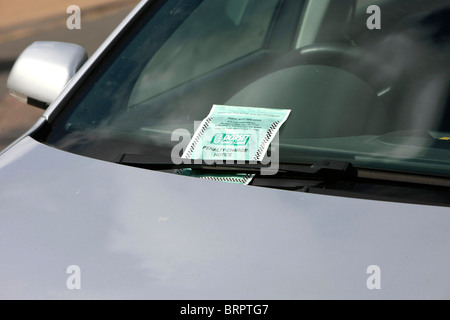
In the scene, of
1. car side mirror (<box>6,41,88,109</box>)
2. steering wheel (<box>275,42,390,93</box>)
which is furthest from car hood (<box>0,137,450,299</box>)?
car side mirror (<box>6,41,88,109</box>)

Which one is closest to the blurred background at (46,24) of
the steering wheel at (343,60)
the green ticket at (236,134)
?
the steering wheel at (343,60)

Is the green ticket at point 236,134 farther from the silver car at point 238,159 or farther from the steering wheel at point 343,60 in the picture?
the steering wheel at point 343,60

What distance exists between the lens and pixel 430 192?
Answer: 2.00 m

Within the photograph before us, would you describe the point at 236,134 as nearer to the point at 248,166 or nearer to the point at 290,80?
the point at 248,166

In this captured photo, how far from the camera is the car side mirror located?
2.72 meters

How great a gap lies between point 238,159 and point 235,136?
3.1 inches

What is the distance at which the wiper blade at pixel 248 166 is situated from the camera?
2.10m

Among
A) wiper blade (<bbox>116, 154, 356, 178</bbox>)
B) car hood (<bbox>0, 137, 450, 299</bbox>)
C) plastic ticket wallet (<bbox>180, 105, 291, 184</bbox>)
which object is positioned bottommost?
car hood (<bbox>0, 137, 450, 299</bbox>)

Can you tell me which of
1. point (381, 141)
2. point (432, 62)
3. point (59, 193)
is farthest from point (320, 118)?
point (59, 193)

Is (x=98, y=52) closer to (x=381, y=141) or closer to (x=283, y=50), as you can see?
(x=283, y=50)

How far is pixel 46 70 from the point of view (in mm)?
2725

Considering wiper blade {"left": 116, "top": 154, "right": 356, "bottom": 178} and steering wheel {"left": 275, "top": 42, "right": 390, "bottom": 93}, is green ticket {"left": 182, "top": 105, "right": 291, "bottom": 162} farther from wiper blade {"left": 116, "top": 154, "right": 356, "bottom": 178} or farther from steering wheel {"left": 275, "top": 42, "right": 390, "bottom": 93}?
steering wheel {"left": 275, "top": 42, "right": 390, "bottom": 93}

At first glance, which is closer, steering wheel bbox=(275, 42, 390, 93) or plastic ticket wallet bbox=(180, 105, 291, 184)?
plastic ticket wallet bbox=(180, 105, 291, 184)

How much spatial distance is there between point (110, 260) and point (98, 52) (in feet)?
3.25
